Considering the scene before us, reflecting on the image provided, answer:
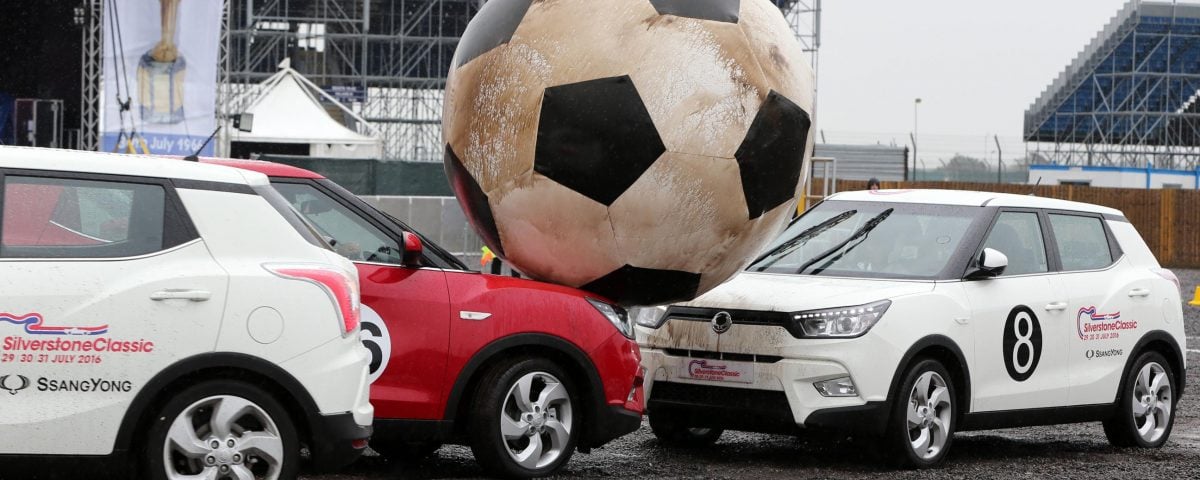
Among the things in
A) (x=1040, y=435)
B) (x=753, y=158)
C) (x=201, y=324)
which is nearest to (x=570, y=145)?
(x=753, y=158)

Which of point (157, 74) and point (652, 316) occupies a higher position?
point (157, 74)

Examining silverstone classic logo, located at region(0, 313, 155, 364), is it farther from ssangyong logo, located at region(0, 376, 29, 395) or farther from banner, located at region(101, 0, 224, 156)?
banner, located at region(101, 0, 224, 156)

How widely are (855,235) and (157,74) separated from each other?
1635cm

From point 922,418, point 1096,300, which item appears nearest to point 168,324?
point 922,418

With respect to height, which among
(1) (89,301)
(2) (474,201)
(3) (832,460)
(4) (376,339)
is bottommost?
(3) (832,460)

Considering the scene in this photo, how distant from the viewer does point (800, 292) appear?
328 inches

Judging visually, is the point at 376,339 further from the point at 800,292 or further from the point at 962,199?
the point at 962,199

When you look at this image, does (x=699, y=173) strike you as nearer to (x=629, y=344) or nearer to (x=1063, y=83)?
(x=629, y=344)

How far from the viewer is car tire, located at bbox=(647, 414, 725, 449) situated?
9086mm

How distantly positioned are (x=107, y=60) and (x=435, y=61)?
1315 inches

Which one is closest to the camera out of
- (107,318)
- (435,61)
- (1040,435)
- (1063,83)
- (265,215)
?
(107,318)

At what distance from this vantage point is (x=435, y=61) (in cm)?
5603

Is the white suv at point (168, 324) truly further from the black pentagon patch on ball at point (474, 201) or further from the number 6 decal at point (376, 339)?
the black pentagon patch on ball at point (474, 201)

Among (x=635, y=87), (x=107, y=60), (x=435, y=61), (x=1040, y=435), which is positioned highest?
(x=435, y=61)
